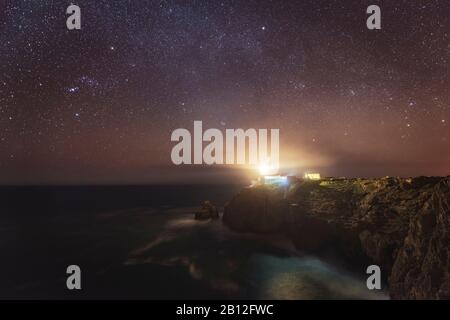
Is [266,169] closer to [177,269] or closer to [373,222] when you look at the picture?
[373,222]

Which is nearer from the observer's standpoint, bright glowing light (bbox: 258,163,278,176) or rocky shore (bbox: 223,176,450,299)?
rocky shore (bbox: 223,176,450,299)

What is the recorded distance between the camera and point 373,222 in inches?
A: 918

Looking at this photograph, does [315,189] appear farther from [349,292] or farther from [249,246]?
[349,292]

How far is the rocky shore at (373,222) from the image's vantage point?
49.1 ft

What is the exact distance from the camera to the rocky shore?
49.1ft

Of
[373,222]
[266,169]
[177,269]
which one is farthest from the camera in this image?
[266,169]

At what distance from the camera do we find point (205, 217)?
57.3 metres

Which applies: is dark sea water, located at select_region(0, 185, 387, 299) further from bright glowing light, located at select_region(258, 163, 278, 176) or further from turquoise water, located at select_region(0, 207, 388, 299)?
bright glowing light, located at select_region(258, 163, 278, 176)

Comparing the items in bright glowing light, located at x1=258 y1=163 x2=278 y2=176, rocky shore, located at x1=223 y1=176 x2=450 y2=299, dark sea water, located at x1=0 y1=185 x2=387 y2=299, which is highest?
bright glowing light, located at x1=258 y1=163 x2=278 y2=176

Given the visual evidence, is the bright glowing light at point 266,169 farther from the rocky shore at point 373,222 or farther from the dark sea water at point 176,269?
the dark sea water at point 176,269

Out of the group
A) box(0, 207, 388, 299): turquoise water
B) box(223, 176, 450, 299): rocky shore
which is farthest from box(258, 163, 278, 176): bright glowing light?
box(0, 207, 388, 299): turquoise water

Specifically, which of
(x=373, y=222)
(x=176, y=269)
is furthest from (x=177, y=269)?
(x=373, y=222)

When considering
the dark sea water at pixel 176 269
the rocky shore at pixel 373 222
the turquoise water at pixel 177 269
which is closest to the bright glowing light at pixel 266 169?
the rocky shore at pixel 373 222
